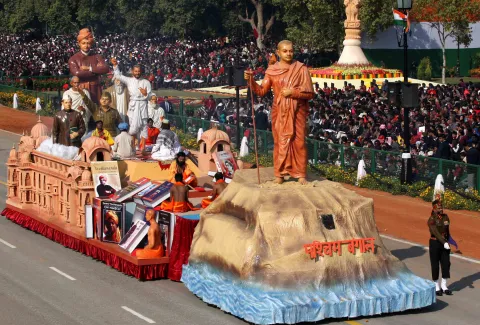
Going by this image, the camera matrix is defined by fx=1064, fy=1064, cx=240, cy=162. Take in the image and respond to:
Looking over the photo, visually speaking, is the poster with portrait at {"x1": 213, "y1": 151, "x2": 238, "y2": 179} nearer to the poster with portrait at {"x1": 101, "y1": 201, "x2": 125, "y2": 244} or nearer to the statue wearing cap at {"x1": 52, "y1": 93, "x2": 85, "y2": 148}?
the poster with portrait at {"x1": 101, "y1": 201, "x2": 125, "y2": 244}

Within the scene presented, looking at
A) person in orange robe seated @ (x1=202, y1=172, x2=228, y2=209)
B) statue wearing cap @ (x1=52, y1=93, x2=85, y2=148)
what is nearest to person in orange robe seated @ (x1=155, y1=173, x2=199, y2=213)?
person in orange robe seated @ (x1=202, y1=172, x2=228, y2=209)

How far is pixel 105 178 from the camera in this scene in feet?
77.4

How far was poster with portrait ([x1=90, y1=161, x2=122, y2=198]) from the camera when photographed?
2341 cm

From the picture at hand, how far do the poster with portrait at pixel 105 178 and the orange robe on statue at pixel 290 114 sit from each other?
5.13 metres

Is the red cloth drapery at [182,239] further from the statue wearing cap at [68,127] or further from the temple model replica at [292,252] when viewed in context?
the statue wearing cap at [68,127]

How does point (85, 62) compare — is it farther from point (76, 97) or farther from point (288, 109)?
point (288, 109)

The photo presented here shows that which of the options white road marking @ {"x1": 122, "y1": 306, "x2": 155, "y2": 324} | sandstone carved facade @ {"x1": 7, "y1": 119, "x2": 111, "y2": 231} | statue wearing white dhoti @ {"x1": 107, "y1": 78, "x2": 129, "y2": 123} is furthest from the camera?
statue wearing white dhoti @ {"x1": 107, "y1": 78, "x2": 129, "y2": 123}

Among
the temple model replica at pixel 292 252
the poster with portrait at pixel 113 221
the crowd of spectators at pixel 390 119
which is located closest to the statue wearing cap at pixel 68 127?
the poster with portrait at pixel 113 221

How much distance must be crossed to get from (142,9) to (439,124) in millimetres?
40176

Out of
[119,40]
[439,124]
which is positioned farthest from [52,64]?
[439,124]

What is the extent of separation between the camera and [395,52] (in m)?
68.6

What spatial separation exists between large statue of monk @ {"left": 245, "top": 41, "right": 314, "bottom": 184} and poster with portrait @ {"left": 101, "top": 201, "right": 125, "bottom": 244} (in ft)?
13.7

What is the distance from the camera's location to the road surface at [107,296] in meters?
18.7

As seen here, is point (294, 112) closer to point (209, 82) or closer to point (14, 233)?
point (14, 233)
